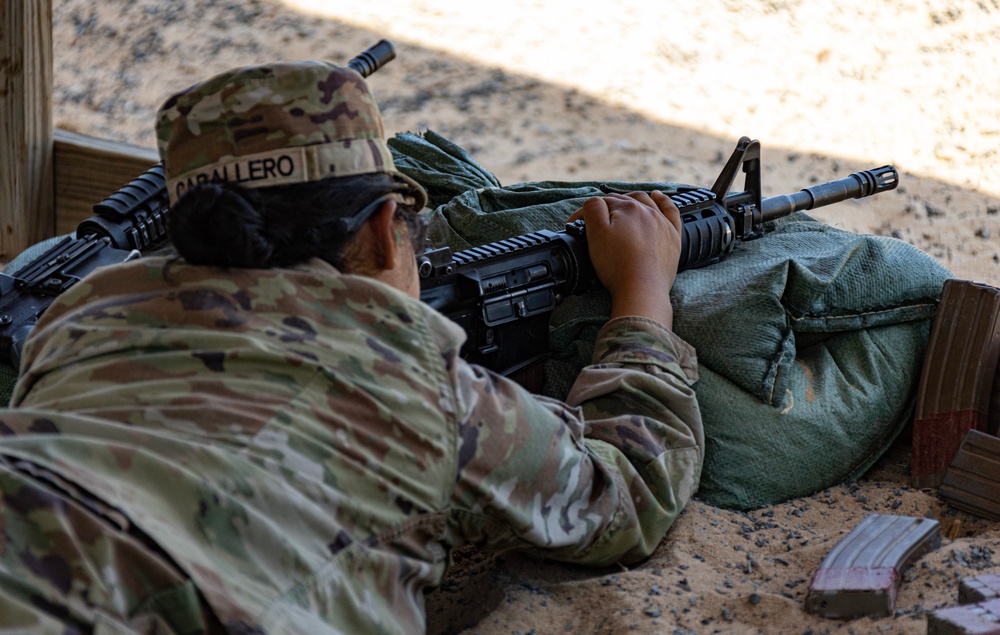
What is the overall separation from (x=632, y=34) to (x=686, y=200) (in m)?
3.94

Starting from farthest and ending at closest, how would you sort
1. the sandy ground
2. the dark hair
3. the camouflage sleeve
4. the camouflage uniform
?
1. the sandy ground
2. the camouflage sleeve
3. the dark hair
4. the camouflage uniform

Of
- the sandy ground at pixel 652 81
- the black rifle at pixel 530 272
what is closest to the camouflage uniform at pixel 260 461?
the black rifle at pixel 530 272

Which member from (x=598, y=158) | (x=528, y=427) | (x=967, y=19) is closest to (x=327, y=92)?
(x=528, y=427)

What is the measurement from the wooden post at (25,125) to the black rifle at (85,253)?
111cm

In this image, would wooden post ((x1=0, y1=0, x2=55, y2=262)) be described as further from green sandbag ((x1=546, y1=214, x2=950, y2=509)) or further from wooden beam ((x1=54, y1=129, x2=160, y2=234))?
green sandbag ((x1=546, y1=214, x2=950, y2=509))

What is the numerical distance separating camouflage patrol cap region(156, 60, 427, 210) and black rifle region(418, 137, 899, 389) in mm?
536

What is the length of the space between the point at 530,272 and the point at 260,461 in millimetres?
1074

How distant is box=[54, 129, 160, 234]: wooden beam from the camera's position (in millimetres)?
3691

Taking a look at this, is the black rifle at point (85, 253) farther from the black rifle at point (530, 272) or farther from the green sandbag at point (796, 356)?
the green sandbag at point (796, 356)

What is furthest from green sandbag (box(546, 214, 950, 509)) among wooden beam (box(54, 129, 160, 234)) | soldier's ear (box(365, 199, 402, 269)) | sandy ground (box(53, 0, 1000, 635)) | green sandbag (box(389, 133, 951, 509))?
wooden beam (box(54, 129, 160, 234))

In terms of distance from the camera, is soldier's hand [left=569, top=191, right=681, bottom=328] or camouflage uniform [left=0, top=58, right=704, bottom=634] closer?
camouflage uniform [left=0, top=58, right=704, bottom=634]

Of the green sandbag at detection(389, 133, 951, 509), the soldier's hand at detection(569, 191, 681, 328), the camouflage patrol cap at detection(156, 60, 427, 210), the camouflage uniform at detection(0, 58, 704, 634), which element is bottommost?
the green sandbag at detection(389, 133, 951, 509)

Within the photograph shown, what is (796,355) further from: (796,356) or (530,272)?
(530,272)

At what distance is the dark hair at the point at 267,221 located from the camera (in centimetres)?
144
